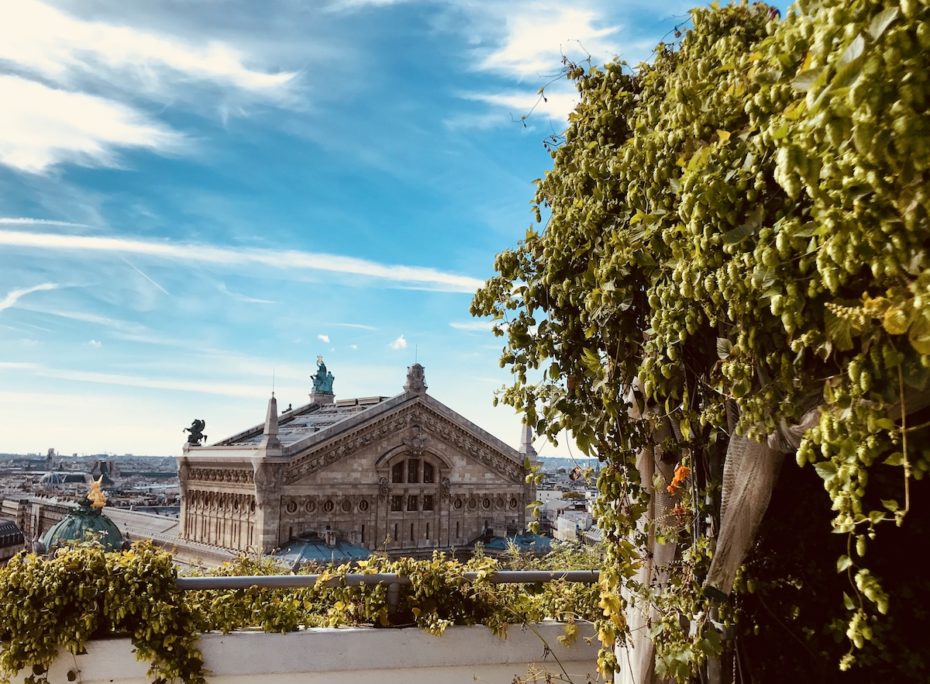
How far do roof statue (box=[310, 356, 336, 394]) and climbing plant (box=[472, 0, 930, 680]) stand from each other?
29673 millimetres

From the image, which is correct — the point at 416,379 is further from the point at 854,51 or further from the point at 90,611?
the point at 854,51

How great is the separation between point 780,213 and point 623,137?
160 cm

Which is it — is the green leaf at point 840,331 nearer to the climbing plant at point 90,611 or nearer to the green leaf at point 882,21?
the green leaf at point 882,21

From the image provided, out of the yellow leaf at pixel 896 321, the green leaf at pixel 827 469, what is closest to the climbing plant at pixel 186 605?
the green leaf at pixel 827 469

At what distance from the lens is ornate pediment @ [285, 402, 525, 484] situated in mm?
26297

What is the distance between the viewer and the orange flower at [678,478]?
4.13 metres

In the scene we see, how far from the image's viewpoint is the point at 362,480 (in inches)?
1078

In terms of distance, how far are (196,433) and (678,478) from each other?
1114 inches

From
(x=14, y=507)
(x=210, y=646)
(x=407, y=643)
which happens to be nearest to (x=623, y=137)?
(x=407, y=643)

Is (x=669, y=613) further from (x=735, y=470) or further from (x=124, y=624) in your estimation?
(x=124, y=624)

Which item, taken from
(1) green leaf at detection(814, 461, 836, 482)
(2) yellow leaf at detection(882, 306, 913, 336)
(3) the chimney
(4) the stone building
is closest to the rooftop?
(4) the stone building

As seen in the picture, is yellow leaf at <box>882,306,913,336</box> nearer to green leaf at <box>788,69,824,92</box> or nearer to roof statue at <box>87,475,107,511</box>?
green leaf at <box>788,69,824,92</box>

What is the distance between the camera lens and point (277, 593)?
472 centimetres

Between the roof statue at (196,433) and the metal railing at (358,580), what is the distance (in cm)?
2649
